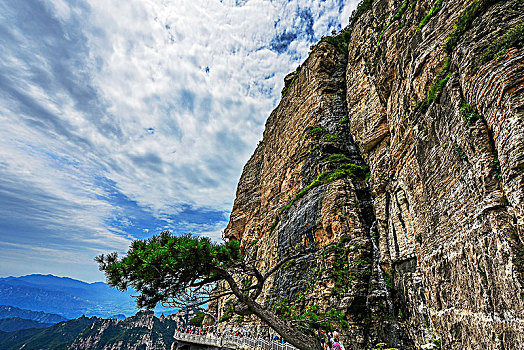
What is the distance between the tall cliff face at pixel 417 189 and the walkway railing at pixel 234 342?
2123mm

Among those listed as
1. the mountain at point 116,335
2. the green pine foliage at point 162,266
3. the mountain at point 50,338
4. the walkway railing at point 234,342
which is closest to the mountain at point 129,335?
the mountain at point 116,335

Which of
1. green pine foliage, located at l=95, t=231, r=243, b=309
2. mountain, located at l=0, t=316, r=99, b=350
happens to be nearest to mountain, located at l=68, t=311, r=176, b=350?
mountain, located at l=0, t=316, r=99, b=350

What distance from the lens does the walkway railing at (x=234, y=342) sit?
43.1ft

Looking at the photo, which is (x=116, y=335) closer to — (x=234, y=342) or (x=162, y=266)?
(x=234, y=342)

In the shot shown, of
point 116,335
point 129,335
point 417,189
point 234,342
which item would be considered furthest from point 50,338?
point 417,189

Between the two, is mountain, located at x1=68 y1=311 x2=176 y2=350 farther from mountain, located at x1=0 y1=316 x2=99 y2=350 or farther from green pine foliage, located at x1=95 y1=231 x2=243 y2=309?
green pine foliage, located at x1=95 y1=231 x2=243 y2=309

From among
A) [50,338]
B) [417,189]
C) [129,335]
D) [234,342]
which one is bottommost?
[50,338]

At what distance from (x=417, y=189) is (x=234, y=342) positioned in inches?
537

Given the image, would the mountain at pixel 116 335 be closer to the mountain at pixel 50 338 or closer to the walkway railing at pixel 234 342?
the mountain at pixel 50 338

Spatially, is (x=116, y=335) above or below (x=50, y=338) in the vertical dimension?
above

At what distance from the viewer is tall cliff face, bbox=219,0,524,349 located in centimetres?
638

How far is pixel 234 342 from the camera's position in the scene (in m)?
16.4

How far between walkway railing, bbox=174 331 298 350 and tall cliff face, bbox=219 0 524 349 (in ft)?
6.97

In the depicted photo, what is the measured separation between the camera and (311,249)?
54.4ft
